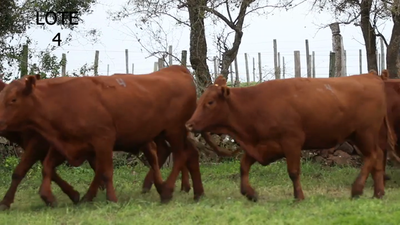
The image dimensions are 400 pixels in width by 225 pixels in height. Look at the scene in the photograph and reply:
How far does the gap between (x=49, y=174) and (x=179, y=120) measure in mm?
1786

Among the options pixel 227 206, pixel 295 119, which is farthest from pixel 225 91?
pixel 227 206

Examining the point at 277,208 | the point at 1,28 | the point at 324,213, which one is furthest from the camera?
the point at 1,28

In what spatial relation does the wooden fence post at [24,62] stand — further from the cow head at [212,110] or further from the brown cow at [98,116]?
the cow head at [212,110]

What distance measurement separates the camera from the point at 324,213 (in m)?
7.11

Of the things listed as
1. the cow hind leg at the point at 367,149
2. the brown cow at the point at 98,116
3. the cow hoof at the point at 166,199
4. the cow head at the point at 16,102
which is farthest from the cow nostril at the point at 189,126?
the cow hind leg at the point at 367,149

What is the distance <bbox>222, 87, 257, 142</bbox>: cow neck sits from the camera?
8711 millimetres

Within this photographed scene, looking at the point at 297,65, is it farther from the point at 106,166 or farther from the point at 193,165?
the point at 106,166

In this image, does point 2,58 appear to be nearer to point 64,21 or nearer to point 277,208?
point 64,21

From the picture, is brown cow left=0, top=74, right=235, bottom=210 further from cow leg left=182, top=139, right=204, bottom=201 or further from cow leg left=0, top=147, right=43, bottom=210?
cow leg left=182, top=139, right=204, bottom=201

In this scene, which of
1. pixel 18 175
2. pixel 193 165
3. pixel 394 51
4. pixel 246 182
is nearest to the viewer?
pixel 246 182

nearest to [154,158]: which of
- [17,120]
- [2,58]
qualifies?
[17,120]

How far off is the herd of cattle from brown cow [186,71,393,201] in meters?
0.01

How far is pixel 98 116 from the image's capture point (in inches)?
328

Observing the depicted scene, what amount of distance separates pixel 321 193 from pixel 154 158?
2.29 metres
